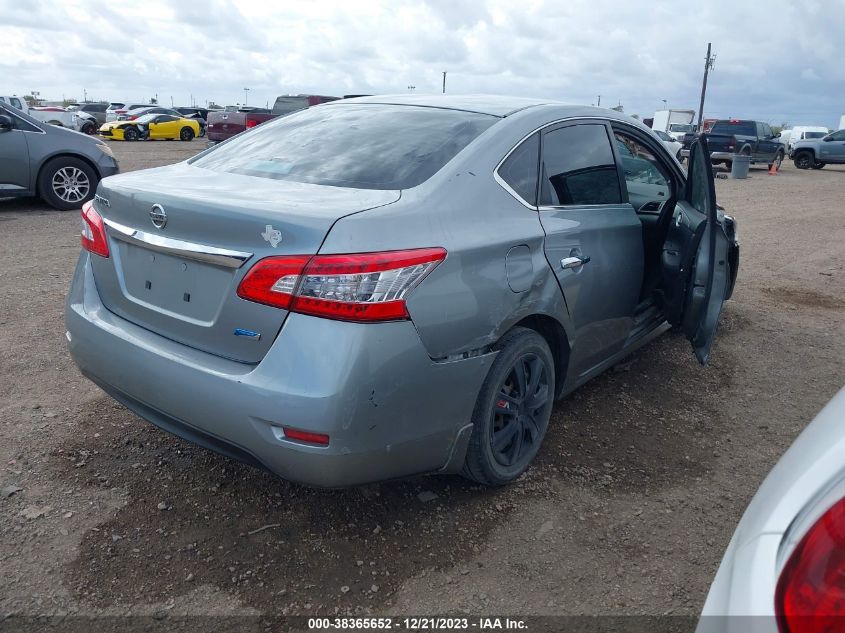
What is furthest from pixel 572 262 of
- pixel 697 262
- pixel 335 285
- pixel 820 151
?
pixel 820 151

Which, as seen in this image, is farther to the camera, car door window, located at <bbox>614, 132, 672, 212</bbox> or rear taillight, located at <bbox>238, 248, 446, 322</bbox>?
car door window, located at <bbox>614, 132, 672, 212</bbox>

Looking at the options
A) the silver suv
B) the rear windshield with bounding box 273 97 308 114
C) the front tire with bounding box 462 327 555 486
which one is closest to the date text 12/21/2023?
the front tire with bounding box 462 327 555 486

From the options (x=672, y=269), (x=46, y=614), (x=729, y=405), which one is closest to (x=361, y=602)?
(x=46, y=614)

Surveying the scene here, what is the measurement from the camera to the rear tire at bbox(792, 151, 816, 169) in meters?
28.5

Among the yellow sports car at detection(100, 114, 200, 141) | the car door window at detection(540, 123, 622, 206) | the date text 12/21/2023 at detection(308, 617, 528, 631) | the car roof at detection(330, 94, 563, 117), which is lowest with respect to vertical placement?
the date text 12/21/2023 at detection(308, 617, 528, 631)

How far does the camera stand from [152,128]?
101 ft

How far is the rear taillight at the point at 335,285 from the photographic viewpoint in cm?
228

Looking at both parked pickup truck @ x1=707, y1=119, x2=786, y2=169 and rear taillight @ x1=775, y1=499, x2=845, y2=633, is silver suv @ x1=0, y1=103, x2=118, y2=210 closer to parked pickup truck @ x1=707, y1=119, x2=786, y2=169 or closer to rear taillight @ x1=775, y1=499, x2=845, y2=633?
rear taillight @ x1=775, y1=499, x2=845, y2=633

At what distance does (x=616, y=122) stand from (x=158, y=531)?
9.87ft

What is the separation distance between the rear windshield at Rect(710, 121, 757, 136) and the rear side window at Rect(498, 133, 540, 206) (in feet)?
82.3

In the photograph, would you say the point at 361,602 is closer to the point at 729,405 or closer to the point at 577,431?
the point at 577,431

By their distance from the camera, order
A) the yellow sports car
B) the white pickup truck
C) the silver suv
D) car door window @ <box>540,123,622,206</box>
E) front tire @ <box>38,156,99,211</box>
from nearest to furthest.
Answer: car door window @ <box>540,123,622,206</box> → the silver suv → front tire @ <box>38,156,99,211</box> → the white pickup truck → the yellow sports car

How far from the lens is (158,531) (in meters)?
2.77

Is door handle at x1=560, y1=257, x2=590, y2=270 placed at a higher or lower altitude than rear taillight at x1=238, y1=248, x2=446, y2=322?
lower
